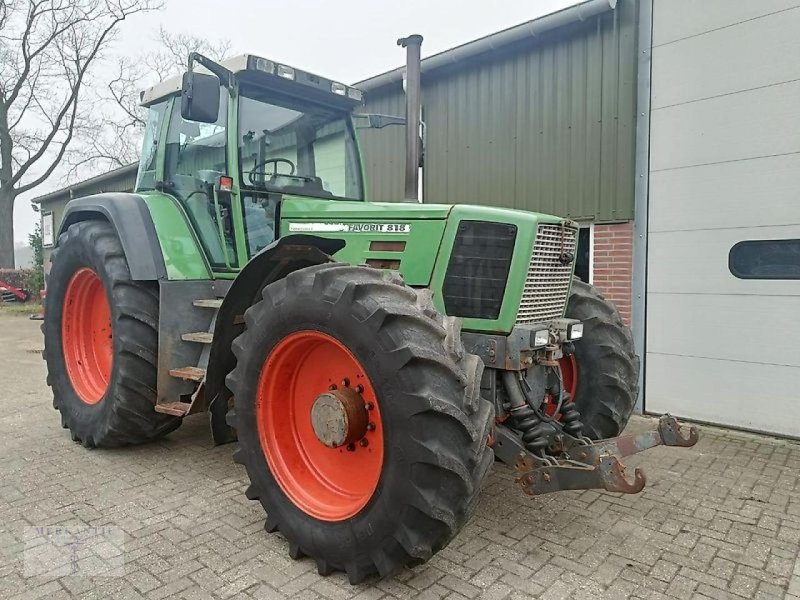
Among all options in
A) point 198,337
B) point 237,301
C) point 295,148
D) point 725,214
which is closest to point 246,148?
point 295,148

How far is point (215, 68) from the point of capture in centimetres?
356

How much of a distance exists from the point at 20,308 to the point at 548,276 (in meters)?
18.4

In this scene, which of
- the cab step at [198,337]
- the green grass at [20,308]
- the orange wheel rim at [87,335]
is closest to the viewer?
the cab step at [198,337]

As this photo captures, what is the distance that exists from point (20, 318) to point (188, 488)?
46.3ft

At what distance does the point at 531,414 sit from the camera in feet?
9.82

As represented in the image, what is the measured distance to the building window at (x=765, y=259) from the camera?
4742 millimetres

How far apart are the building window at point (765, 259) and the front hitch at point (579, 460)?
2547 mm

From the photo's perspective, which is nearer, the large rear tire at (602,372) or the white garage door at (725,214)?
the large rear tire at (602,372)

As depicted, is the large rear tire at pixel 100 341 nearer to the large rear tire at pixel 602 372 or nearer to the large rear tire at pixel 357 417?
the large rear tire at pixel 357 417

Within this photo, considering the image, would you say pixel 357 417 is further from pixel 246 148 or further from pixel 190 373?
pixel 246 148

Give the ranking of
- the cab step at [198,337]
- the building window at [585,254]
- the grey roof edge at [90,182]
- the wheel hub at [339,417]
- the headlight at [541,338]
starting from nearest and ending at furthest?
the wheel hub at [339,417]
the headlight at [541,338]
the cab step at [198,337]
the building window at [585,254]
the grey roof edge at [90,182]

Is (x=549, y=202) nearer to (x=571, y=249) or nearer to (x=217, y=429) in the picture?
(x=571, y=249)

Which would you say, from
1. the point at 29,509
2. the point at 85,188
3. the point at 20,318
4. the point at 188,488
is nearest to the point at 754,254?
the point at 188,488

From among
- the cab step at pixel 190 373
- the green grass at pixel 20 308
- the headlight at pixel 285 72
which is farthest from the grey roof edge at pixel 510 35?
the green grass at pixel 20 308
